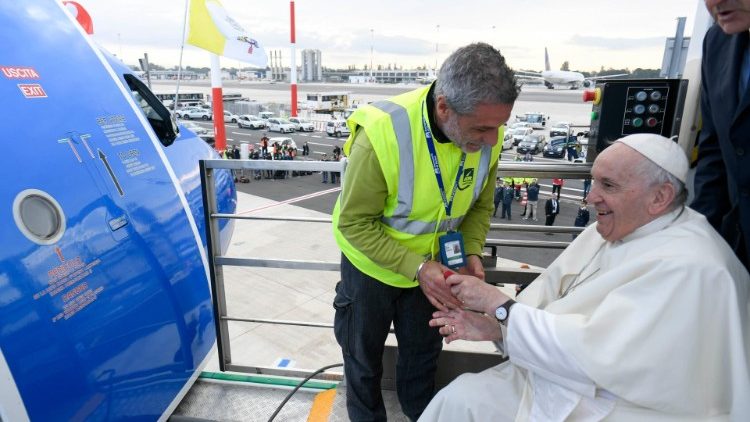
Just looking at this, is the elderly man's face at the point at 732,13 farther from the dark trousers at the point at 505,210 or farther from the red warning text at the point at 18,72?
the dark trousers at the point at 505,210

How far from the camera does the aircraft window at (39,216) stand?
1.53 meters

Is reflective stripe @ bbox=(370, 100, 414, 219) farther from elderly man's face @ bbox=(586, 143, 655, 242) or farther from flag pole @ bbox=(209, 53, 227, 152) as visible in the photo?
flag pole @ bbox=(209, 53, 227, 152)

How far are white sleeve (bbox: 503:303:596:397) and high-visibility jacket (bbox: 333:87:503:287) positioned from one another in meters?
0.47

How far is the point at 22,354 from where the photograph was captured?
1.42 metres

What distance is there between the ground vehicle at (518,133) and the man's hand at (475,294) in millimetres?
29414

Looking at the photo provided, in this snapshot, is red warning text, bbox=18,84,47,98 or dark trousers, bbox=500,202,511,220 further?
dark trousers, bbox=500,202,511,220

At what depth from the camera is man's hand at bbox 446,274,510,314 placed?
163 cm

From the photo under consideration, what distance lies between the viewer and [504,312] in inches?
62.3


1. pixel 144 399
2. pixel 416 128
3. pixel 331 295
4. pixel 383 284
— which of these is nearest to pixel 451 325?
pixel 383 284

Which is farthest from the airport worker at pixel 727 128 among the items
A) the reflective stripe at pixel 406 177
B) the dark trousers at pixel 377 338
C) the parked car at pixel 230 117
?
the parked car at pixel 230 117

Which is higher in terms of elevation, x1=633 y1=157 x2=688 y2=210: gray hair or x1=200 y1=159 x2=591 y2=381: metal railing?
x1=633 y1=157 x2=688 y2=210: gray hair

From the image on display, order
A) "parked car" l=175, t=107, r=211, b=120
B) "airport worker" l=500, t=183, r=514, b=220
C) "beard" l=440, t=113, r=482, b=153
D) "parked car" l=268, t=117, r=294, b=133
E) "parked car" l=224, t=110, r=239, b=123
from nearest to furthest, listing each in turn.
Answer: "beard" l=440, t=113, r=482, b=153
"airport worker" l=500, t=183, r=514, b=220
"parked car" l=268, t=117, r=294, b=133
"parked car" l=224, t=110, r=239, b=123
"parked car" l=175, t=107, r=211, b=120

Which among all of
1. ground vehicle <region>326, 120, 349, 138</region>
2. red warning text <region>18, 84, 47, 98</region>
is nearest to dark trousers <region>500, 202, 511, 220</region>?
red warning text <region>18, 84, 47, 98</region>

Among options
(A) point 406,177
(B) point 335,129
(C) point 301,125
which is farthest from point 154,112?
(C) point 301,125
